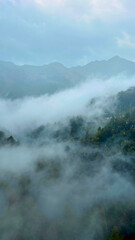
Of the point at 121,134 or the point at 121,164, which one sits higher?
the point at 121,134

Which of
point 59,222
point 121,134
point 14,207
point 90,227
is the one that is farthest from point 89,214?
point 121,134

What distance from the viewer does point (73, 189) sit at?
441ft

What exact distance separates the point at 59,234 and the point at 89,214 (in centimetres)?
1803

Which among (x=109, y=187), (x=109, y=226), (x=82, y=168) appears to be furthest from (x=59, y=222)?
(x=82, y=168)

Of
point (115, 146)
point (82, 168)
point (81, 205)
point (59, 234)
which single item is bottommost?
point (59, 234)

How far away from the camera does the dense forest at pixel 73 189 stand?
337 ft

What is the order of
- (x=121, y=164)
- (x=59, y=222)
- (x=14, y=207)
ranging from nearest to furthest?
(x=59, y=222), (x=14, y=207), (x=121, y=164)

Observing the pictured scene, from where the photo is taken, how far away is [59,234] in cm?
10212

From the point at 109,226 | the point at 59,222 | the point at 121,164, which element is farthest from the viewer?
the point at 121,164

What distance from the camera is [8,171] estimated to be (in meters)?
152

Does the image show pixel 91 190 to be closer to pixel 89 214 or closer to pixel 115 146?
pixel 89 214

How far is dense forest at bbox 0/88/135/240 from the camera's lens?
103 m

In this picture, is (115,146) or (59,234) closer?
(59,234)

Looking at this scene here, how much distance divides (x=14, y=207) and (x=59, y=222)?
2670 cm
